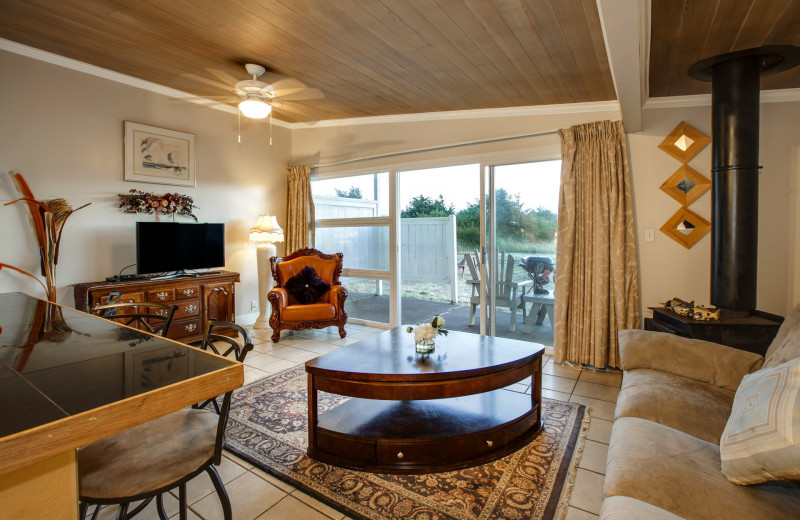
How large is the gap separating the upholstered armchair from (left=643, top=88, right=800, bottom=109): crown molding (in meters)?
3.56

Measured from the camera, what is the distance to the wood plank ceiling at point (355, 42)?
242 cm

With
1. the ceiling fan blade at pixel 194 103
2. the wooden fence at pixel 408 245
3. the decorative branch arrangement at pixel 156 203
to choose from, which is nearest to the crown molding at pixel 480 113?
the wooden fence at pixel 408 245

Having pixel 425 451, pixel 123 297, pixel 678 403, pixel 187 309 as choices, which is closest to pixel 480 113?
pixel 678 403

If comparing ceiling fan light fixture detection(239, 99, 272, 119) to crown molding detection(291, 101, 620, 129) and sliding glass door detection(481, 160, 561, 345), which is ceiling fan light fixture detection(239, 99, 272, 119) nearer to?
crown molding detection(291, 101, 620, 129)

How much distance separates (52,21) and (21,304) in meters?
2.12

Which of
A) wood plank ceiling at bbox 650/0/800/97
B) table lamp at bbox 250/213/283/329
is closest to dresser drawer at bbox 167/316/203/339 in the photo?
table lamp at bbox 250/213/283/329

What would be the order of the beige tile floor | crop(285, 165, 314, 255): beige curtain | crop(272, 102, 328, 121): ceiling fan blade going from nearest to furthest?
the beige tile floor, crop(272, 102, 328, 121): ceiling fan blade, crop(285, 165, 314, 255): beige curtain

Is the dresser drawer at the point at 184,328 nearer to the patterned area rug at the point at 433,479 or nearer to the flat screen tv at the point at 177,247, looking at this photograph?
the flat screen tv at the point at 177,247

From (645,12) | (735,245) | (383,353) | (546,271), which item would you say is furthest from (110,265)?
(735,245)

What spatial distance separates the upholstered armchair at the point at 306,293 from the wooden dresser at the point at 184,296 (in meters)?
0.54

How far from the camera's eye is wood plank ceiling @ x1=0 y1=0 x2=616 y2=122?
2.42 m

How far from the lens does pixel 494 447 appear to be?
7.06ft

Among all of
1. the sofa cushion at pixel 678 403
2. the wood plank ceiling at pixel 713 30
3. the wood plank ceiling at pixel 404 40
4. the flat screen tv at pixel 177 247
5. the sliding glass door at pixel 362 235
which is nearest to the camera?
the sofa cushion at pixel 678 403

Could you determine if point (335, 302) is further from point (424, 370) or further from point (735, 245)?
point (735, 245)
